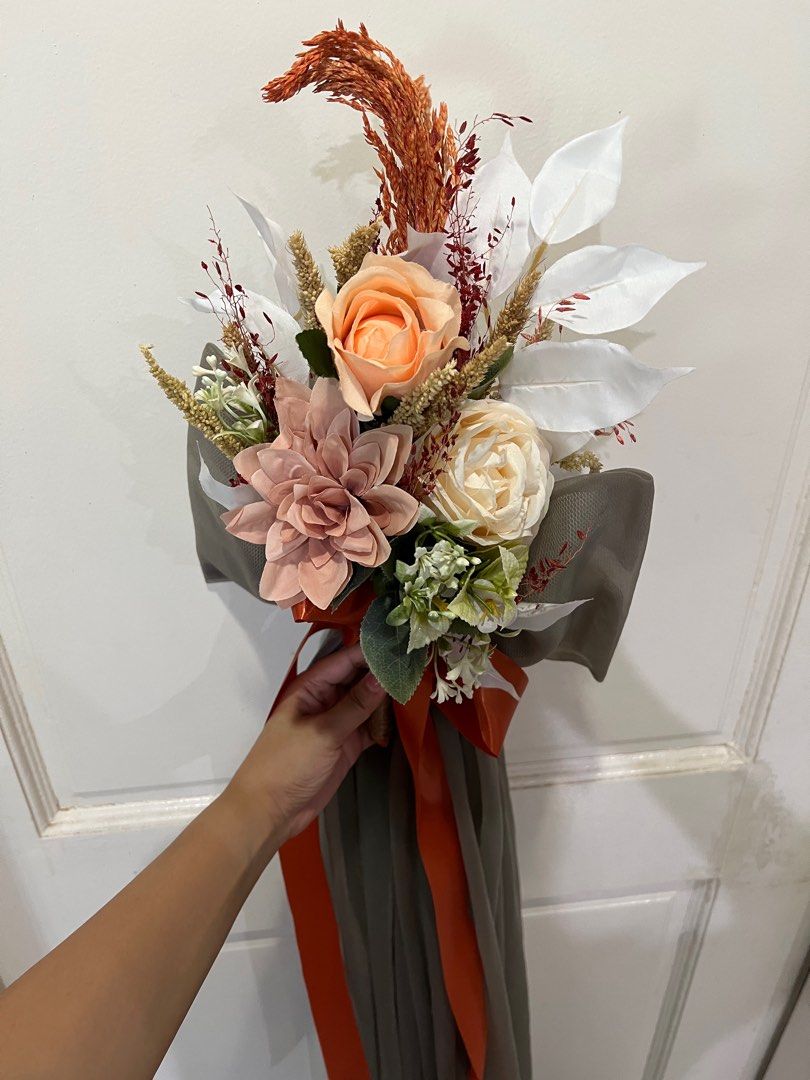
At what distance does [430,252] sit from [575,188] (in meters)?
0.13

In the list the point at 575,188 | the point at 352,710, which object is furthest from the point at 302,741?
the point at 575,188

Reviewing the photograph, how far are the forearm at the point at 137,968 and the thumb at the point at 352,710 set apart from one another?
0.11m

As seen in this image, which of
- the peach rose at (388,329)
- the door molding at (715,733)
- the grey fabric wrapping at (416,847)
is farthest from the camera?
the door molding at (715,733)

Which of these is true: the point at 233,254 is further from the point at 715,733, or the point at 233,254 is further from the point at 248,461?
the point at 715,733

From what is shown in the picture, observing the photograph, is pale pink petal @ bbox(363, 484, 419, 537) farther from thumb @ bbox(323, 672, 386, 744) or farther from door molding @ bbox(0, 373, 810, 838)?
Answer: door molding @ bbox(0, 373, 810, 838)

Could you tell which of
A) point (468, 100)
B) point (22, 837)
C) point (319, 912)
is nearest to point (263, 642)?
point (319, 912)

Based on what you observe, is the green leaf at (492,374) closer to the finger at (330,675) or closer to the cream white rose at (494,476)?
the cream white rose at (494,476)

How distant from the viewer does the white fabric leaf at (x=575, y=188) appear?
0.45m

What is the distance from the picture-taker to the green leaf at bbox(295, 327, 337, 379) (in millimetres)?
411

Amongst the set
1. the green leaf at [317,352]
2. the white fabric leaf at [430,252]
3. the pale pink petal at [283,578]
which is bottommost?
the pale pink petal at [283,578]

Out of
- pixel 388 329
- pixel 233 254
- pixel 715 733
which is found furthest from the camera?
pixel 715 733

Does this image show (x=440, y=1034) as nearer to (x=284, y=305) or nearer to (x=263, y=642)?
(x=263, y=642)

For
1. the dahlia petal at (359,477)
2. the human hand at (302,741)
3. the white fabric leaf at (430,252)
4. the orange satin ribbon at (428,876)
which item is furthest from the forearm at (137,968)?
the white fabric leaf at (430,252)

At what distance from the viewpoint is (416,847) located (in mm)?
668
